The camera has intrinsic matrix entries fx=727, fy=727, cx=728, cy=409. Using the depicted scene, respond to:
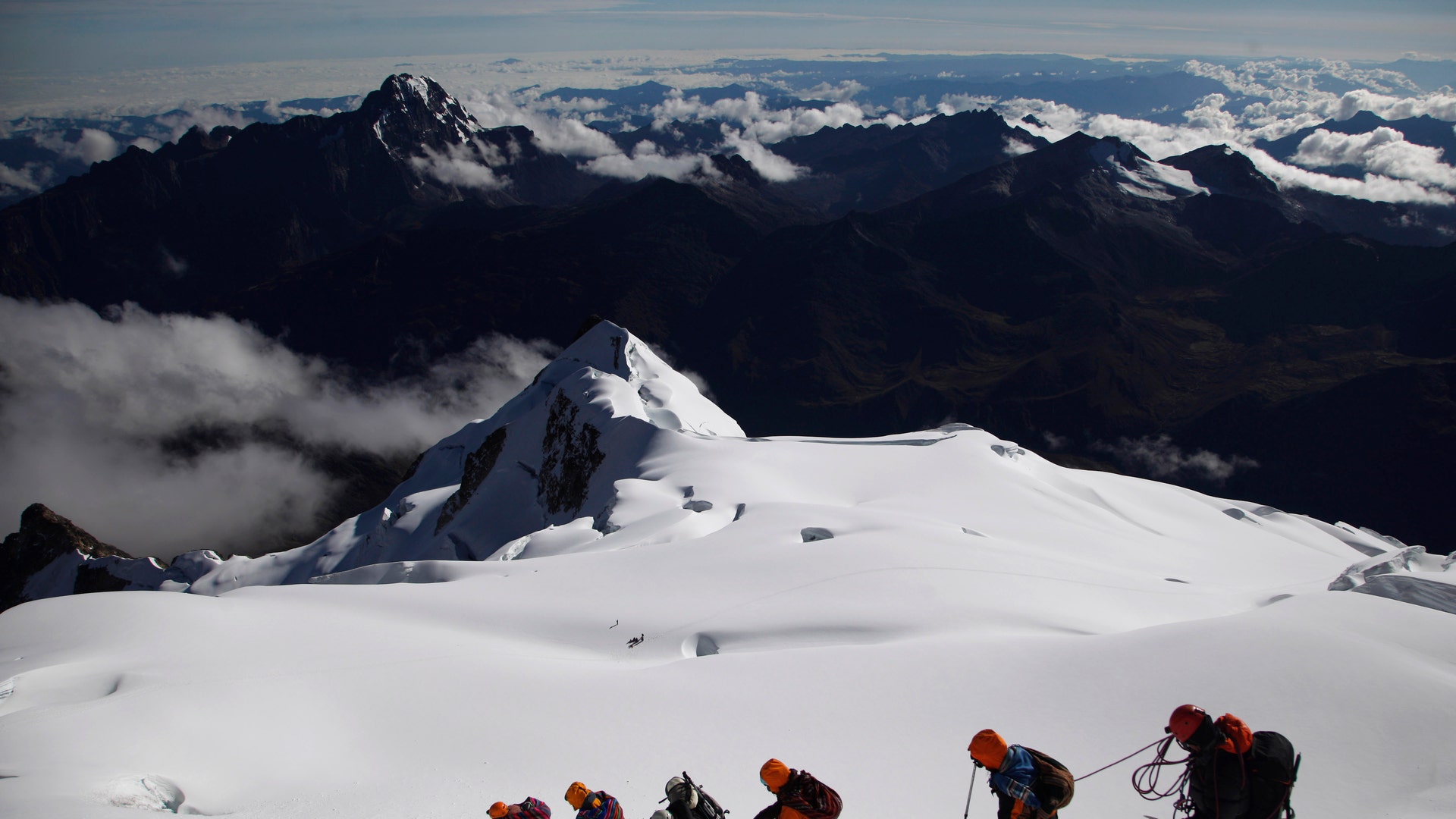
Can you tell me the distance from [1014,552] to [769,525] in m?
10.0

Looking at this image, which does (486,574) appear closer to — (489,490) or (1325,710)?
(1325,710)

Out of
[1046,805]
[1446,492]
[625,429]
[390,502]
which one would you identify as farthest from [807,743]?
[1446,492]

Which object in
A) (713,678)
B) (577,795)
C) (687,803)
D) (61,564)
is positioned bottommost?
(61,564)

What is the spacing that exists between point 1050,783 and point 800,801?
249cm

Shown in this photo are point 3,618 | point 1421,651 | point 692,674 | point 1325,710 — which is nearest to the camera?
point 1325,710

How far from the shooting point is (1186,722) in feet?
24.6

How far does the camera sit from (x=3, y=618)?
2155cm

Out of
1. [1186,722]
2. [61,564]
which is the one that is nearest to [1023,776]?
[1186,722]

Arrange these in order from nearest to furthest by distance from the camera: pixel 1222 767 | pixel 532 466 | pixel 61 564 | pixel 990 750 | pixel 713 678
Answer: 1. pixel 990 750
2. pixel 1222 767
3. pixel 713 678
4. pixel 532 466
5. pixel 61 564

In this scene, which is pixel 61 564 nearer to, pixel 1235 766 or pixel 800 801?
pixel 800 801

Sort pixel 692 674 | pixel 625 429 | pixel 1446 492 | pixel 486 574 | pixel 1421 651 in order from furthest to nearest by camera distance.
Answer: pixel 1446 492
pixel 625 429
pixel 486 574
pixel 692 674
pixel 1421 651

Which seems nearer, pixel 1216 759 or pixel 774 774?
pixel 774 774

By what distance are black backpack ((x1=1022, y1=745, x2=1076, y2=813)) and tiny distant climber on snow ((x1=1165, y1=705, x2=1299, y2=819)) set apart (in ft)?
4.27

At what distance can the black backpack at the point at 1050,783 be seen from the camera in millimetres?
7129
